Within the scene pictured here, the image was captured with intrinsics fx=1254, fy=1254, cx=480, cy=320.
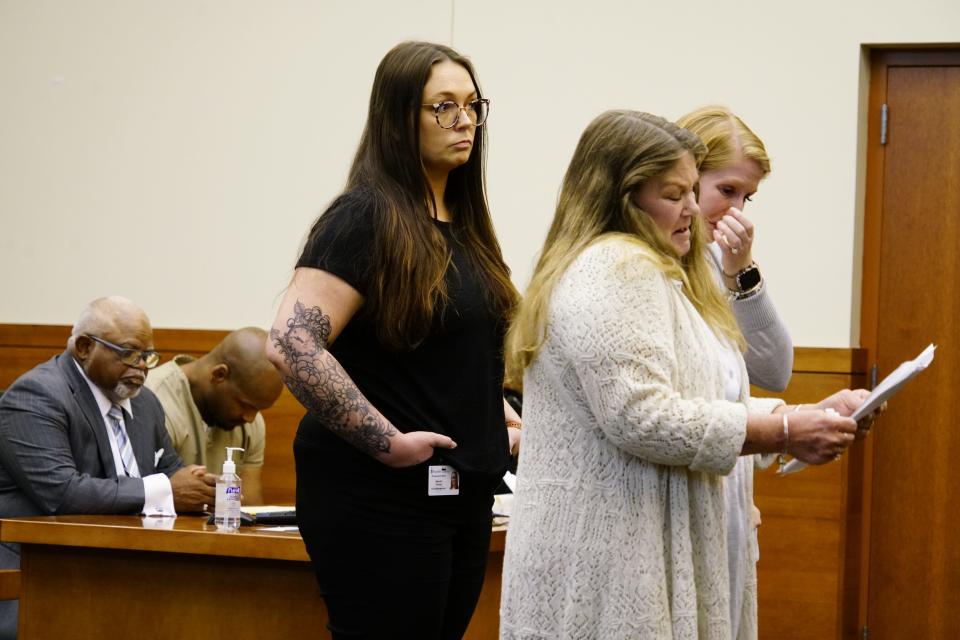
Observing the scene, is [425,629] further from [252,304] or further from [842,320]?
[252,304]

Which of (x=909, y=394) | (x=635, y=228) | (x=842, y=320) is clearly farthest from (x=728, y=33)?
(x=635, y=228)

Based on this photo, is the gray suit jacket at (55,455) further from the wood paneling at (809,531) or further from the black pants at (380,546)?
the wood paneling at (809,531)

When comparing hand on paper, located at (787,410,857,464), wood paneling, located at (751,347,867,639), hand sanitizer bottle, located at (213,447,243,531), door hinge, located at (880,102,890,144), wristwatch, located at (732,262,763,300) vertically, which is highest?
door hinge, located at (880,102,890,144)

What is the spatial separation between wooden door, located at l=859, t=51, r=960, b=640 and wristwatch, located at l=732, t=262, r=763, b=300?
8.09 ft

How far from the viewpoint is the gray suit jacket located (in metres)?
3.09

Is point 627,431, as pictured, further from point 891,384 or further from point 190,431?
point 190,431

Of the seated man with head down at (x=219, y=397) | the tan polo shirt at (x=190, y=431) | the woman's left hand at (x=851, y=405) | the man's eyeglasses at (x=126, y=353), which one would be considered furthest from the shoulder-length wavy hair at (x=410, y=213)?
the tan polo shirt at (x=190, y=431)

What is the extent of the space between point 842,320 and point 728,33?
116 centimetres

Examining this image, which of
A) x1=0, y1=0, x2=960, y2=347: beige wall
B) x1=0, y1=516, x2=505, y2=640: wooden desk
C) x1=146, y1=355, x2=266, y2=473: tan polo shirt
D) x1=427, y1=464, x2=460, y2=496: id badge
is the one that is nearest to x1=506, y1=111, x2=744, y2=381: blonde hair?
x1=427, y1=464, x2=460, y2=496: id badge

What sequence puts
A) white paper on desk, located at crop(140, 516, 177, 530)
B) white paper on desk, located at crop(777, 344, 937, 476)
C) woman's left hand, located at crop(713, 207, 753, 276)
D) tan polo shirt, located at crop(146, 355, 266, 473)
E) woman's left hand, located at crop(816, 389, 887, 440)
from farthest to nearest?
tan polo shirt, located at crop(146, 355, 266, 473) < white paper on desk, located at crop(140, 516, 177, 530) < woman's left hand, located at crop(713, 207, 753, 276) < woman's left hand, located at crop(816, 389, 887, 440) < white paper on desk, located at crop(777, 344, 937, 476)

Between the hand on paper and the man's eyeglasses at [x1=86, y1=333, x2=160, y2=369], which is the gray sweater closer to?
the hand on paper

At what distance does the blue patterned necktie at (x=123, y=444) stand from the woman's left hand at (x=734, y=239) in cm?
182

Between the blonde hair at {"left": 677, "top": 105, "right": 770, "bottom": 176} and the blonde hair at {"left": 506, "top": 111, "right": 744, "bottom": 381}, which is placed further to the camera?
the blonde hair at {"left": 677, "top": 105, "right": 770, "bottom": 176}

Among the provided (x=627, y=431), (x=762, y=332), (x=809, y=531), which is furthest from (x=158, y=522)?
(x=809, y=531)
